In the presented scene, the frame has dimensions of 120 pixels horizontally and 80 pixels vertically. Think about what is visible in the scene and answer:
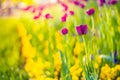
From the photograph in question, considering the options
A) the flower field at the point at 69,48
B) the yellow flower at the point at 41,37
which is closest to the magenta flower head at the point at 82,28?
the flower field at the point at 69,48

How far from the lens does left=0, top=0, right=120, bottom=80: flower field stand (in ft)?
7.16

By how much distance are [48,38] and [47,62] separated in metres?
0.46

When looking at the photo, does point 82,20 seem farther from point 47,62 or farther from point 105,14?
point 47,62

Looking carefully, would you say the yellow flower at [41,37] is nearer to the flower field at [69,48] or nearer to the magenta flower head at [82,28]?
the flower field at [69,48]

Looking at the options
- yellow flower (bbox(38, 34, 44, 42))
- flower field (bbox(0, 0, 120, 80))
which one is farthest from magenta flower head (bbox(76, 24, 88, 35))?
yellow flower (bbox(38, 34, 44, 42))

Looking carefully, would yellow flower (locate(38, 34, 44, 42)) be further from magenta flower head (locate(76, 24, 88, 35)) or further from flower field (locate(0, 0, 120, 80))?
magenta flower head (locate(76, 24, 88, 35))

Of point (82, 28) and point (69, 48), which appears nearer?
point (82, 28)

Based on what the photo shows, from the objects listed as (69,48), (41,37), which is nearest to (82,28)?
(69,48)

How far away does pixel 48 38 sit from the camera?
122 inches

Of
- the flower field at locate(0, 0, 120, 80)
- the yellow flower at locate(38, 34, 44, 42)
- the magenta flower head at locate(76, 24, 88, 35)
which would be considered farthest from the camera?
the yellow flower at locate(38, 34, 44, 42)

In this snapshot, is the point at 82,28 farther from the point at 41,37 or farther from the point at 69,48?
the point at 41,37

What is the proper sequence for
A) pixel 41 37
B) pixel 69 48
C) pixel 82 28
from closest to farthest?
pixel 82 28
pixel 69 48
pixel 41 37

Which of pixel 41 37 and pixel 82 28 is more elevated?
pixel 82 28

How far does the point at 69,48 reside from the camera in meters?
2.60
